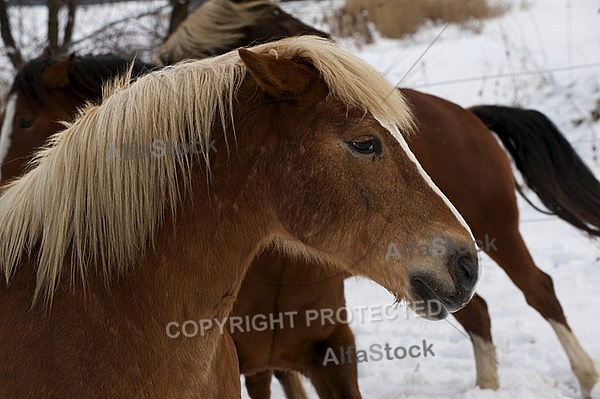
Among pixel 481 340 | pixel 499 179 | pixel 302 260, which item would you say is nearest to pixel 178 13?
pixel 499 179

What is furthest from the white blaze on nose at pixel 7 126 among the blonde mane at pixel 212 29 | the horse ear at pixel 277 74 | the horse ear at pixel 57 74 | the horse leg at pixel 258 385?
the horse ear at pixel 277 74

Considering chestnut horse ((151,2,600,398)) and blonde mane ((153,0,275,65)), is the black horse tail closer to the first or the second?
chestnut horse ((151,2,600,398))

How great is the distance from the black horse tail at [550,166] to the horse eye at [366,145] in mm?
2587

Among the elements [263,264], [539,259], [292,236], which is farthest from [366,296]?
[292,236]

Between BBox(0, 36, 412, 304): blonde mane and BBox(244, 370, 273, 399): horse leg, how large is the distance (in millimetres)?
1754

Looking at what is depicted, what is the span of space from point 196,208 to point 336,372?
4.48ft

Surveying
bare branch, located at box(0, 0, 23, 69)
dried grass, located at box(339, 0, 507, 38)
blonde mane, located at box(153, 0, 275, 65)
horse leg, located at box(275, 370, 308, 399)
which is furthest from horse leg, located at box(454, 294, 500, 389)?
dried grass, located at box(339, 0, 507, 38)

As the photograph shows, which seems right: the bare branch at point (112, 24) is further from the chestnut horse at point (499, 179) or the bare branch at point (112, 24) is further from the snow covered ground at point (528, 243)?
the chestnut horse at point (499, 179)

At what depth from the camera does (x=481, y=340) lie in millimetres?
4305

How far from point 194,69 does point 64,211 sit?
22.1 inches

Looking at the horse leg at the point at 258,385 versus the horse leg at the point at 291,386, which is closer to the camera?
the horse leg at the point at 258,385

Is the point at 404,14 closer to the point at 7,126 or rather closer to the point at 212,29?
the point at 212,29

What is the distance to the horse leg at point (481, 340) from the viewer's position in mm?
4230

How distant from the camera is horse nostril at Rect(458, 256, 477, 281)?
6.80 feet
